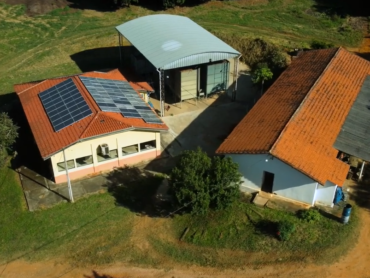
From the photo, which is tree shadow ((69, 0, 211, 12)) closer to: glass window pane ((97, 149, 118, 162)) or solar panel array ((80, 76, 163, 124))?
solar panel array ((80, 76, 163, 124))

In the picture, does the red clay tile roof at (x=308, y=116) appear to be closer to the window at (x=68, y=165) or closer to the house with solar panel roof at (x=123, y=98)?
the house with solar panel roof at (x=123, y=98)

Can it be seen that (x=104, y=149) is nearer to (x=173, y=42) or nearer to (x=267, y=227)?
(x=267, y=227)

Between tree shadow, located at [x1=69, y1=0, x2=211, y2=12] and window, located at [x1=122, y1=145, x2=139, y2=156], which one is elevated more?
tree shadow, located at [x1=69, y1=0, x2=211, y2=12]

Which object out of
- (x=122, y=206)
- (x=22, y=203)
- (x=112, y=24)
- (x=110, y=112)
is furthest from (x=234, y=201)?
(x=112, y=24)

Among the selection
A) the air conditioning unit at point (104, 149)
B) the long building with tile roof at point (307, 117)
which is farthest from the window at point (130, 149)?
the long building with tile roof at point (307, 117)

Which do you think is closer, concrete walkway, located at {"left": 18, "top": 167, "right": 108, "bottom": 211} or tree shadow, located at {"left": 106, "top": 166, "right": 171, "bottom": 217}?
tree shadow, located at {"left": 106, "top": 166, "right": 171, "bottom": 217}

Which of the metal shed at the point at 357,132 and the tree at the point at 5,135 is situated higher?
the metal shed at the point at 357,132

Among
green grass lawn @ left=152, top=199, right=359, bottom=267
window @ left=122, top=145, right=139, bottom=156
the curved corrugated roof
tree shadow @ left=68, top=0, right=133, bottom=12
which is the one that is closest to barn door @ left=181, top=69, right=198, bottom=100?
the curved corrugated roof
